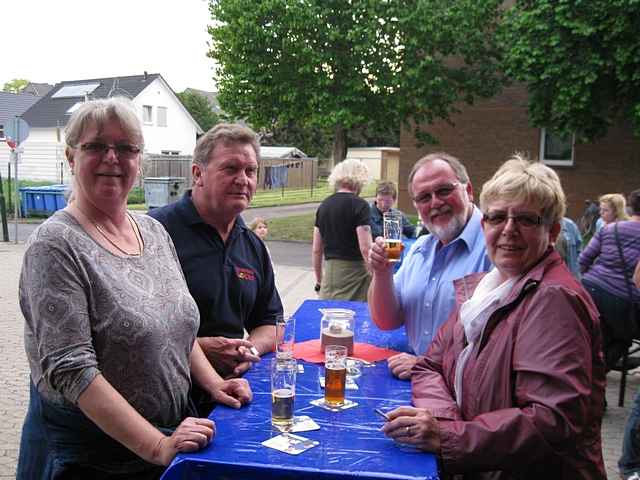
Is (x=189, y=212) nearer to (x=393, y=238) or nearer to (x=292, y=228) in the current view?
(x=393, y=238)

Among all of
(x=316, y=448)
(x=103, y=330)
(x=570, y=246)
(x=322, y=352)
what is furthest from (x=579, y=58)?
(x=103, y=330)

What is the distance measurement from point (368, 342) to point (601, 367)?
1.72m

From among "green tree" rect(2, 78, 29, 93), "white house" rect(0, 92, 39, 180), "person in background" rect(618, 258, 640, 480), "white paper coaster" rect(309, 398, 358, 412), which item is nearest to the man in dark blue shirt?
"white paper coaster" rect(309, 398, 358, 412)

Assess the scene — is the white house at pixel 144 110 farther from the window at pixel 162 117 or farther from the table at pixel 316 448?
the table at pixel 316 448

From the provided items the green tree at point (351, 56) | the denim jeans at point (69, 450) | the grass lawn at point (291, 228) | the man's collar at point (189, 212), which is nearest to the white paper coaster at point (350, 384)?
the denim jeans at point (69, 450)

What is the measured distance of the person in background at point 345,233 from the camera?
6254mm

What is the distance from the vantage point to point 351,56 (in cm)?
1703

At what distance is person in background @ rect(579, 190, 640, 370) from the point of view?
511cm

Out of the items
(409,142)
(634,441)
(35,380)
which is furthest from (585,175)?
(35,380)

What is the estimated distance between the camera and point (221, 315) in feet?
9.84

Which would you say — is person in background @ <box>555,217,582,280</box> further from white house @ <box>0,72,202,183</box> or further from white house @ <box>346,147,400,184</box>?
white house @ <box>0,72,202,183</box>

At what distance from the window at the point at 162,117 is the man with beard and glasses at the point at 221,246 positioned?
44.2 metres

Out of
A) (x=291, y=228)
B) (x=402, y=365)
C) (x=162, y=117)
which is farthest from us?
(x=162, y=117)

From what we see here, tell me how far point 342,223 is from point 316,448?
14.0 ft
